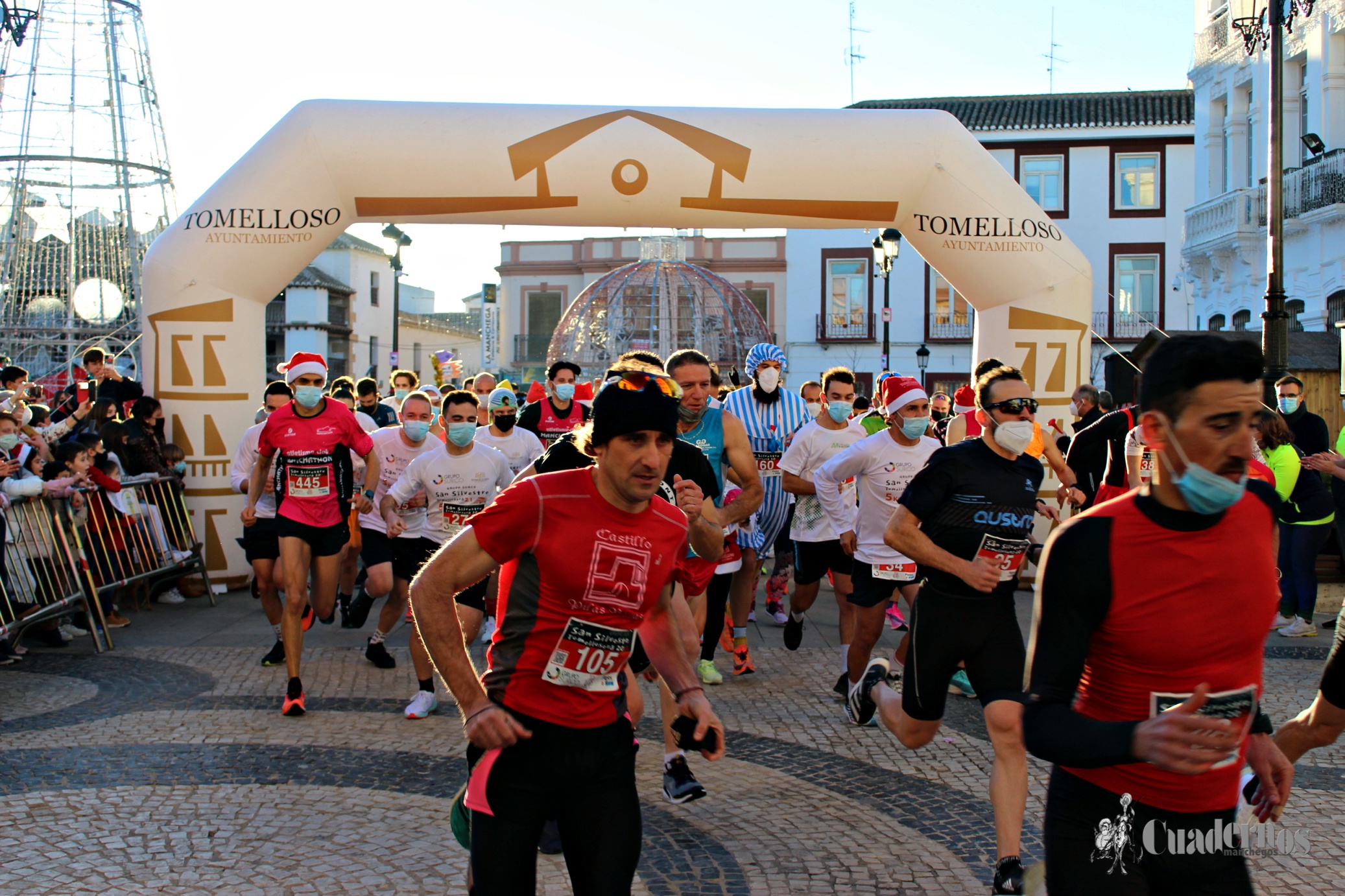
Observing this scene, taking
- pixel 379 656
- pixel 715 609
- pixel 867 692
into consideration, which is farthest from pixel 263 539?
pixel 867 692

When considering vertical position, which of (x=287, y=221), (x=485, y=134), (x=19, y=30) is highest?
(x=19, y=30)

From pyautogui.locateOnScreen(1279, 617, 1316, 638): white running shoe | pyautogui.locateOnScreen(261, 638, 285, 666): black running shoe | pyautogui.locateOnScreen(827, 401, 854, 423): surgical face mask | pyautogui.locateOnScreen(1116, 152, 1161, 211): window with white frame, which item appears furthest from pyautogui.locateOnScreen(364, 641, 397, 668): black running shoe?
pyautogui.locateOnScreen(1116, 152, 1161, 211): window with white frame

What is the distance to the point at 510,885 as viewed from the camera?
2.71 meters

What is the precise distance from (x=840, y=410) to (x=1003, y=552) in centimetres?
320

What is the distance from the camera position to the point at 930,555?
4.58 metres

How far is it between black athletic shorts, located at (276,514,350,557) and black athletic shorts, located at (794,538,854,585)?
2.86 meters

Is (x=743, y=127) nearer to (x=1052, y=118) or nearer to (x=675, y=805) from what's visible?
(x=675, y=805)

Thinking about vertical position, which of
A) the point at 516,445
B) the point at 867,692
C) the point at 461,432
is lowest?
the point at 867,692

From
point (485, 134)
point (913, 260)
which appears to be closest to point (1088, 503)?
point (485, 134)

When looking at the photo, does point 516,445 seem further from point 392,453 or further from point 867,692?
point 867,692

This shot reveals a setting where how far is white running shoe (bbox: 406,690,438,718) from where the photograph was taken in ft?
20.8

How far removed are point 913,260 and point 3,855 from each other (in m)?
38.1

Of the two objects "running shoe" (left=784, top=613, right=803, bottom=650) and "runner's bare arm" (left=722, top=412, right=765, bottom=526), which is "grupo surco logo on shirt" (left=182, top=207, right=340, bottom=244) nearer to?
"runner's bare arm" (left=722, top=412, right=765, bottom=526)

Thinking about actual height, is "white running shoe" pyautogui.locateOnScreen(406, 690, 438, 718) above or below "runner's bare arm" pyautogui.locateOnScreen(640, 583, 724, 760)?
below
